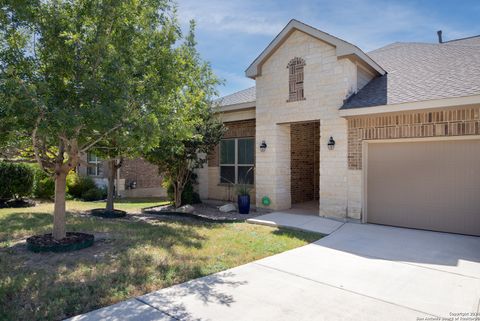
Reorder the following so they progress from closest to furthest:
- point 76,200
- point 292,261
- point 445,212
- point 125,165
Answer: point 292,261, point 445,212, point 76,200, point 125,165

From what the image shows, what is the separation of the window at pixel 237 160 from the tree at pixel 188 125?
1.05m

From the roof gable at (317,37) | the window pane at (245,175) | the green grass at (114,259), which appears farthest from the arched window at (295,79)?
the green grass at (114,259)

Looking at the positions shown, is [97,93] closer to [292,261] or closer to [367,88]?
[292,261]

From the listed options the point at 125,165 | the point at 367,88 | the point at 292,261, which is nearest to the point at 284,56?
the point at 367,88

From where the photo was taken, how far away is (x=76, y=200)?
1570cm

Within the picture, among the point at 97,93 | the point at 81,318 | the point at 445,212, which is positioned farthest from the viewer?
the point at 445,212

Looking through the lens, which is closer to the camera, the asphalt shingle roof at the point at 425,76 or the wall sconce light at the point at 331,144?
the asphalt shingle roof at the point at 425,76

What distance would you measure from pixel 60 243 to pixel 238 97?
32.8 ft

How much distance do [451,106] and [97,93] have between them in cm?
779

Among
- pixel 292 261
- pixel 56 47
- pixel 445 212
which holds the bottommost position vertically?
pixel 292 261

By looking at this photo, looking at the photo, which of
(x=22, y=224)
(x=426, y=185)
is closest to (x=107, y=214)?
(x=22, y=224)

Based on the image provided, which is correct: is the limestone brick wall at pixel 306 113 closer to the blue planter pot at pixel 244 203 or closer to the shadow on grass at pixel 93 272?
the blue planter pot at pixel 244 203

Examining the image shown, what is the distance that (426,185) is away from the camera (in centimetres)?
844

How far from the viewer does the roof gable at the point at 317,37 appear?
31.1 ft
